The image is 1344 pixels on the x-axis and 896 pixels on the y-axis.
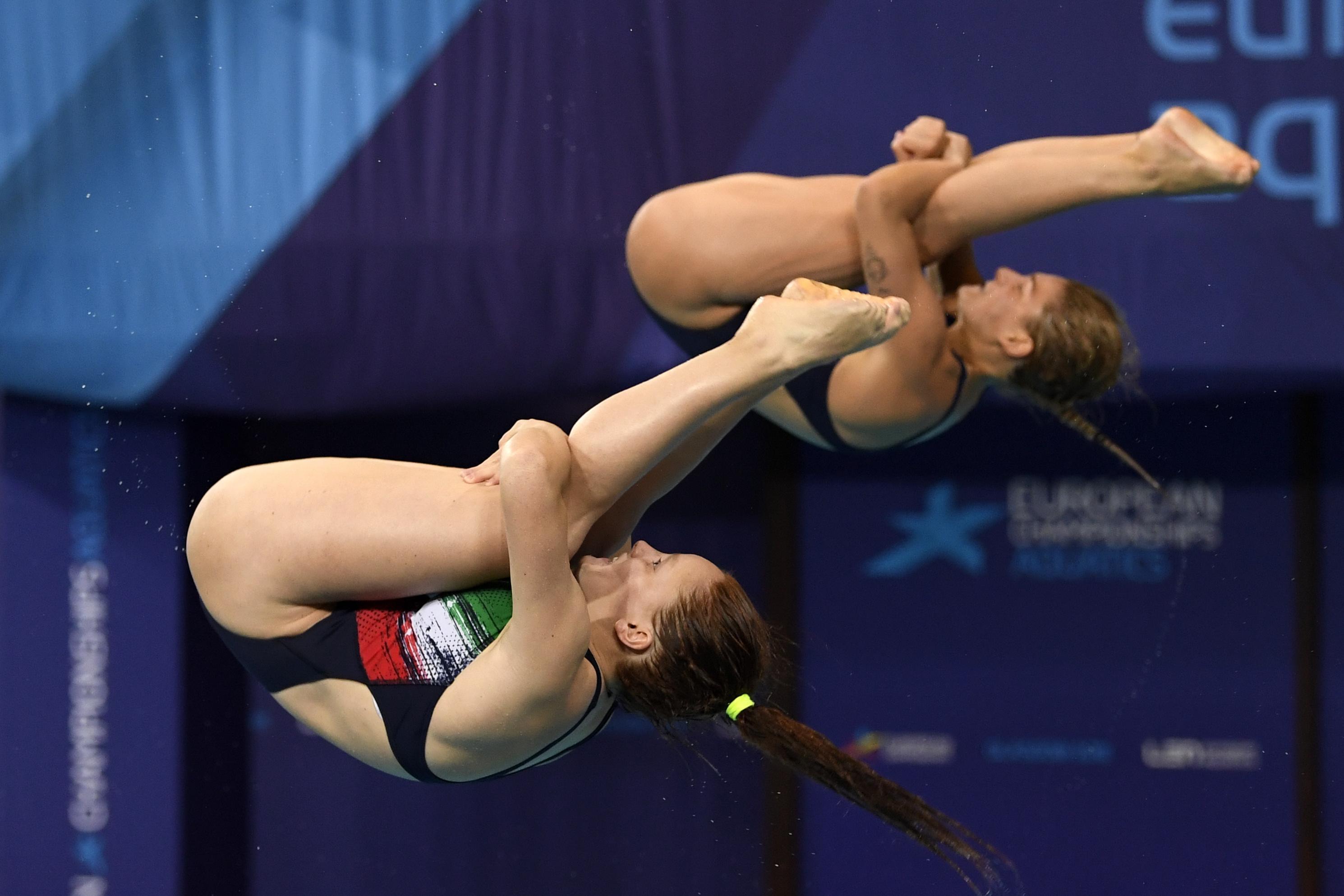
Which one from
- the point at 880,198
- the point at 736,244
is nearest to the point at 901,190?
the point at 880,198

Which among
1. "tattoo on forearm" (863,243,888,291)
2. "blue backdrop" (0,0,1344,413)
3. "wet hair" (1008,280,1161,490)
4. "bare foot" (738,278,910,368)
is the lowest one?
"bare foot" (738,278,910,368)

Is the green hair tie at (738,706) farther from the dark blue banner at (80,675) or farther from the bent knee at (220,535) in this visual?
the dark blue banner at (80,675)

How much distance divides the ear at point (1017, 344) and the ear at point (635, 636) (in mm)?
1173

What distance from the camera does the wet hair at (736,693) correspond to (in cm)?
210

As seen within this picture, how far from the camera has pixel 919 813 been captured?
2178mm

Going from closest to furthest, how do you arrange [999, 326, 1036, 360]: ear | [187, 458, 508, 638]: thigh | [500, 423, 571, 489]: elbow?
[500, 423, 571, 489]: elbow, [187, 458, 508, 638]: thigh, [999, 326, 1036, 360]: ear

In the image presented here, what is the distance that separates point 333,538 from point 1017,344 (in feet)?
4.79

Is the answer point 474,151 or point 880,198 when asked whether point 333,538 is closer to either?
point 880,198

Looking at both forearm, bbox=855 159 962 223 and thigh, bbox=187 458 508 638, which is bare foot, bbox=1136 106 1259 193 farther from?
thigh, bbox=187 458 508 638

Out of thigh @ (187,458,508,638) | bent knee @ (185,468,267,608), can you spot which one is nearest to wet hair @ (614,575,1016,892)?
thigh @ (187,458,508,638)

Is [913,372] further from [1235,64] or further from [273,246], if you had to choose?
[273,246]

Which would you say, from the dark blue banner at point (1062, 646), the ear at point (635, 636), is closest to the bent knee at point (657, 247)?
the ear at point (635, 636)

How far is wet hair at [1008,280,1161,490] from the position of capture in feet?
9.54

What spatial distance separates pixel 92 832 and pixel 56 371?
126 cm
